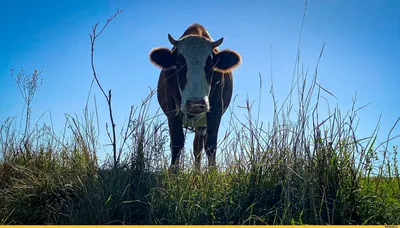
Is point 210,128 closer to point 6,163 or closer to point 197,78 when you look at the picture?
point 197,78

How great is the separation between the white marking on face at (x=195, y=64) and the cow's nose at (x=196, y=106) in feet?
0.27

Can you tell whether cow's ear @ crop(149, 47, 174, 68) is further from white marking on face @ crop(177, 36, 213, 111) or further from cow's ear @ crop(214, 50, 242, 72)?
cow's ear @ crop(214, 50, 242, 72)

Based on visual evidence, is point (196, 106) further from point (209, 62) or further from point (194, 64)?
point (209, 62)

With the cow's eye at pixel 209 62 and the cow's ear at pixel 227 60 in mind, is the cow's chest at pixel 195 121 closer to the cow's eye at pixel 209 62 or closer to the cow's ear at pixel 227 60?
the cow's eye at pixel 209 62

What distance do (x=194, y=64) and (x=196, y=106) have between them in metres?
1.17

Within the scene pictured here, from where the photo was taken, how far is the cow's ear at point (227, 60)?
25.3 ft

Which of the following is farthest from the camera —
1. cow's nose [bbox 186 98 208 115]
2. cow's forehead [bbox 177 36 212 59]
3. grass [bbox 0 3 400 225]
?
cow's forehead [bbox 177 36 212 59]

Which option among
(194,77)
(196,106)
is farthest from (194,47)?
(196,106)

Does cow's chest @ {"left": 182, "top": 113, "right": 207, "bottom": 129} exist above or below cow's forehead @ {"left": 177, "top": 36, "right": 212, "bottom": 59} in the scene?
below

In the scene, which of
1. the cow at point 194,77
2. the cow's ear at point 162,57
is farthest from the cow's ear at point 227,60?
the cow's ear at point 162,57

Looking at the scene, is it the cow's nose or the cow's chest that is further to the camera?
the cow's chest

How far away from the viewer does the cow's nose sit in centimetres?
614

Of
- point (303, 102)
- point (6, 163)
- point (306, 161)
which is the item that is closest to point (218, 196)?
point (306, 161)

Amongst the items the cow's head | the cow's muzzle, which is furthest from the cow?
the cow's muzzle
